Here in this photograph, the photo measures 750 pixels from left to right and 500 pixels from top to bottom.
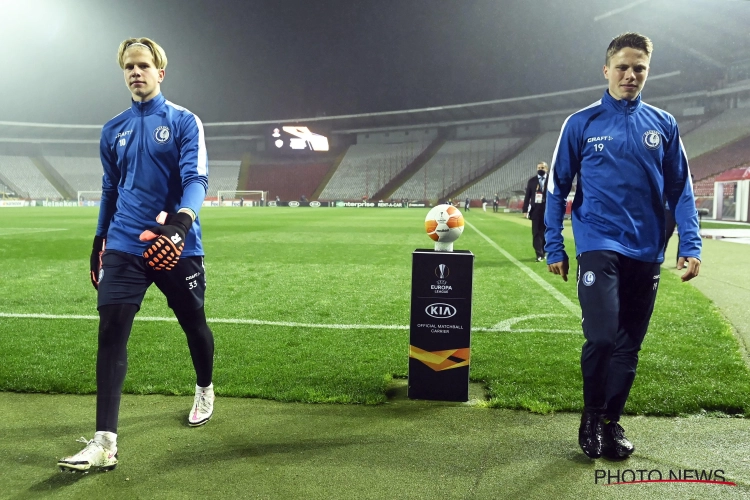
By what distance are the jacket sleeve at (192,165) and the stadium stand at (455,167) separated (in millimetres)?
56395

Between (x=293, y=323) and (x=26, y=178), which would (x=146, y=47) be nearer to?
(x=293, y=323)

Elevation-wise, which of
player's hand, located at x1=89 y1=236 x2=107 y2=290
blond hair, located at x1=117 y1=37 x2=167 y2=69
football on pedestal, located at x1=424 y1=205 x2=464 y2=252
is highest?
blond hair, located at x1=117 y1=37 x2=167 y2=69

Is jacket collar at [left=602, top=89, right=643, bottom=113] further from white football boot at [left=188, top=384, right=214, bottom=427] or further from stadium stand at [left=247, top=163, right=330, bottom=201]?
stadium stand at [left=247, top=163, right=330, bottom=201]

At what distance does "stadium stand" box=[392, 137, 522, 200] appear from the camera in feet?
192

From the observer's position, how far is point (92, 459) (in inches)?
98.9

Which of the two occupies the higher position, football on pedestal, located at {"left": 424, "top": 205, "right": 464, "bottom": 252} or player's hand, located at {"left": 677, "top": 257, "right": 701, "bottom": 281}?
football on pedestal, located at {"left": 424, "top": 205, "right": 464, "bottom": 252}

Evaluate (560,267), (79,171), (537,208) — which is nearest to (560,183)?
(560,267)

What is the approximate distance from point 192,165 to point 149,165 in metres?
0.22

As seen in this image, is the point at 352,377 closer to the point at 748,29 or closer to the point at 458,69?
the point at 748,29

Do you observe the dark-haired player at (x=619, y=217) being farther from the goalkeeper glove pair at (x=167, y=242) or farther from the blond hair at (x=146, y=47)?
the blond hair at (x=146, y=47)

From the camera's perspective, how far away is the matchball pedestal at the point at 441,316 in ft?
11.3

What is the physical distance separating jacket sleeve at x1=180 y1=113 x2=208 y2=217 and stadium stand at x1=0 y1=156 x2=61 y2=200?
67596mm

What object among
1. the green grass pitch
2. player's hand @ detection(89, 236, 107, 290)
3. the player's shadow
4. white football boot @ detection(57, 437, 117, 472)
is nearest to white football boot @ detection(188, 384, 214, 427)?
the green grass pitch

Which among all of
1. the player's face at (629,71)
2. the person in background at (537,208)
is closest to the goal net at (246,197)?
the person in background at (537,208)
